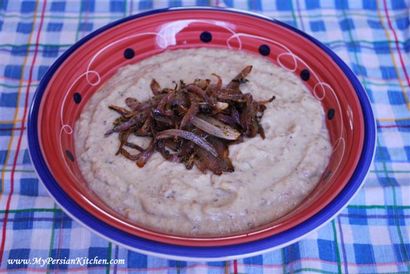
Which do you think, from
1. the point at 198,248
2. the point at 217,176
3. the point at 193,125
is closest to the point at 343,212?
the point at 217,176

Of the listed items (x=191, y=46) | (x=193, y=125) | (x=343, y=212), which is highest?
(x=191, y=46)

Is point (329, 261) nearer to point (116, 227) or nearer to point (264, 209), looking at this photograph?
point (264, 209)

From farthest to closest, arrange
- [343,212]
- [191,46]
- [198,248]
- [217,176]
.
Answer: [191,46], [343,212], [217,176], [198,248]

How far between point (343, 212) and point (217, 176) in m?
0.85

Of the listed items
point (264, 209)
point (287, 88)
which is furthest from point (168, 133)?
point (287, 88)

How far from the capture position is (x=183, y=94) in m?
2.65

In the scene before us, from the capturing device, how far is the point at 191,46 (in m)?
3.31

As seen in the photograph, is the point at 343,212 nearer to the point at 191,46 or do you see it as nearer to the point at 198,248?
the point at 198,248

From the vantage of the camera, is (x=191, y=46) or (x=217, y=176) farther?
(x=191, y=46)

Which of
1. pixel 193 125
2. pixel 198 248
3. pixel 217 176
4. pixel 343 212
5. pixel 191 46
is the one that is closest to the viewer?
pixel 198 248

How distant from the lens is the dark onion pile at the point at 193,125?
8.25ft

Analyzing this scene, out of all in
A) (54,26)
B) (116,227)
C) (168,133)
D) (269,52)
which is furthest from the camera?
(54,26)

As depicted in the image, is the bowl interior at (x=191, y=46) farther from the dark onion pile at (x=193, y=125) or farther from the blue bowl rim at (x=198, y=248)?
the dark onion pile at (x=193, y=125)

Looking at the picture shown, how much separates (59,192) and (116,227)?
0.33 m
